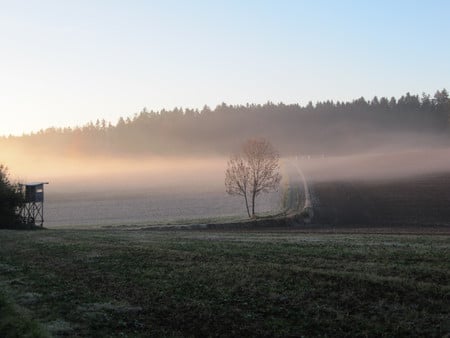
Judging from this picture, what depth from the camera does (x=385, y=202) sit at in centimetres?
5581

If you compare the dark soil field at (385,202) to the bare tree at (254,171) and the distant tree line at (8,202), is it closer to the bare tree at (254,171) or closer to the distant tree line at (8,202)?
the bare tree at (254,171)

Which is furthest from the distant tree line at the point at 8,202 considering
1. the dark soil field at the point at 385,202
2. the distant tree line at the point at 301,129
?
the distant tree line at the point at 301,129

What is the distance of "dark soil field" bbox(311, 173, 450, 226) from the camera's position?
46.1 meters

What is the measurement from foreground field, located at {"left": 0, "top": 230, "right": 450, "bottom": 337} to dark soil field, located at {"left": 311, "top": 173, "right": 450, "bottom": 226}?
27.8 m

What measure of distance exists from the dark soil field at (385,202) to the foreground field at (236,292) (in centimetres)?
2775

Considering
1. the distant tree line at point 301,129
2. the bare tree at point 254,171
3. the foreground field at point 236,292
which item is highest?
the distant tree line at point 301,129

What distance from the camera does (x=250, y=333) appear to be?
10.7 metres

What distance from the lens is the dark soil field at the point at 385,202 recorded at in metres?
46.1

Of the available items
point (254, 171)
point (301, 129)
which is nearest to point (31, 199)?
point (254, 171)

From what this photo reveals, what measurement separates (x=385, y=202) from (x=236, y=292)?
4586 cm

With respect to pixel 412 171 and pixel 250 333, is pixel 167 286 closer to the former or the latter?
pixel 250 333

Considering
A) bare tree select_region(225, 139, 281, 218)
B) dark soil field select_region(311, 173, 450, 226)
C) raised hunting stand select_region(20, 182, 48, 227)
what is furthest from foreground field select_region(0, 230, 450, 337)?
bare tree select_region(225, 139, 281, 218)

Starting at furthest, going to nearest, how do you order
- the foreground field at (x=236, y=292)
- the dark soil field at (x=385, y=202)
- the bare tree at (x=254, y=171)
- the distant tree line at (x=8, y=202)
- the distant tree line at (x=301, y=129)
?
1. the distant tree line at (x=301, y=129)
2. the bare tree at (x=254, y=171)
3. the dark soil field at (x=385, y=202)
4. the distant tree line at (x=8, y=202)
5. the foreground field at (x=236, y=292)

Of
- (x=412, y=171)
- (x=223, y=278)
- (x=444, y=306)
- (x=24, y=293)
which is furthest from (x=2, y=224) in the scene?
(x=412, y=171)
